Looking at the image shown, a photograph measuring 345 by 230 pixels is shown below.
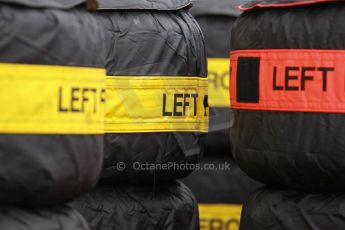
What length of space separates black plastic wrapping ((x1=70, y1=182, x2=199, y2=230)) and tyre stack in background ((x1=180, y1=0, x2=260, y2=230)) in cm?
88

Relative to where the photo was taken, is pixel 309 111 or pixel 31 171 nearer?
pixel 31 171

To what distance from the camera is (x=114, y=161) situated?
3.33 meters

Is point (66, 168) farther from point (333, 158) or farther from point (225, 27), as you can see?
point (225, 27)

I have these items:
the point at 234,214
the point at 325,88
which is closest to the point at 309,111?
the point at 325,88

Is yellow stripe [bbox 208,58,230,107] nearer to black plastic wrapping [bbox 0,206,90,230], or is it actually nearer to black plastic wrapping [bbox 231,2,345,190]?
black plastic wrapping [bbox 231,2,345,190]

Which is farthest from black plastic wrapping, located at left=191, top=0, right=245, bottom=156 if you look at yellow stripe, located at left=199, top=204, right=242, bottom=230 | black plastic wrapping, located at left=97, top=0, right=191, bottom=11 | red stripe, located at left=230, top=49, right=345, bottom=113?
red stripe, located at left=230, top=49, right=345, bottom=113

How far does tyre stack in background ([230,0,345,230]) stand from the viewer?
9.42 feet

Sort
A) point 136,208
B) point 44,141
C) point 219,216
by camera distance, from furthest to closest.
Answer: point 219,216 → point 136,208 → point 44,141

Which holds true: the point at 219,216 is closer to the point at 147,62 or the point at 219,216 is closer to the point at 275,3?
the point at 147,62

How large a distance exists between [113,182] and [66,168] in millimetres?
1367

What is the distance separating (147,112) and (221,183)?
1.33 m

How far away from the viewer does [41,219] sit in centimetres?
214

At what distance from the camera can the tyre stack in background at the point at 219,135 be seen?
4547 millimetres

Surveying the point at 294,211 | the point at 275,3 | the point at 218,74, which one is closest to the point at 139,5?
the point at 275,3
